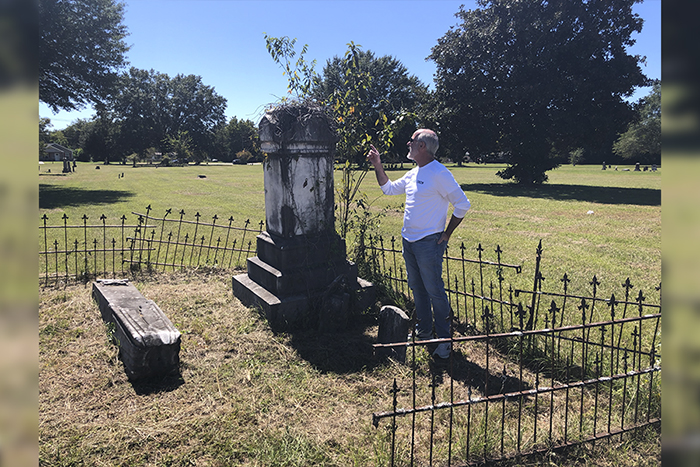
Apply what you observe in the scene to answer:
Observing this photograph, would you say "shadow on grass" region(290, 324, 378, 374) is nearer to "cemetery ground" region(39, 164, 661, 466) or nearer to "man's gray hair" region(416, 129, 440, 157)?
"cemetery ground" region(39, 164, 661, 466)

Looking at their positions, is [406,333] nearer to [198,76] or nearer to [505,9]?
[505,9]

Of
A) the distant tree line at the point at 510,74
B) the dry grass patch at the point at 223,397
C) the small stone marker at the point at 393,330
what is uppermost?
the distant tree line at the point at 510,74

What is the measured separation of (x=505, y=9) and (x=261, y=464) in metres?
25.1

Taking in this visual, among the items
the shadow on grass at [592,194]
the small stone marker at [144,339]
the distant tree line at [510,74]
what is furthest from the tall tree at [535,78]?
the small stone marker at [144,339]

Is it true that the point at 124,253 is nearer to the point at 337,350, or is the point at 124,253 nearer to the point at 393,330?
the point at 337,350

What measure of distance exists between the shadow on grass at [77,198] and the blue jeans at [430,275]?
45.5 ft

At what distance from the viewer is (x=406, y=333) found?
13.6 feet

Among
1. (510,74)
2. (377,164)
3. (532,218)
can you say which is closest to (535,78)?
(510,74)

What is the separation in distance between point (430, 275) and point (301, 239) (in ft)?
6.13

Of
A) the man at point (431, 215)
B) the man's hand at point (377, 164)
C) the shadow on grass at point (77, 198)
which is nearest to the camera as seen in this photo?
the man at point (431, 215)

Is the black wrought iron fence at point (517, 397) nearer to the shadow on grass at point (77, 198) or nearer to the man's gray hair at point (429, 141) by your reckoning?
the man's gray hair at point (429, 141)

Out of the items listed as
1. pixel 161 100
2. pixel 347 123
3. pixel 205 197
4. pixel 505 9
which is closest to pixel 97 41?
pixel 205 197

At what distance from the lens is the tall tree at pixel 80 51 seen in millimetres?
16875

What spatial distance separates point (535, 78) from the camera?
21.2 meters
